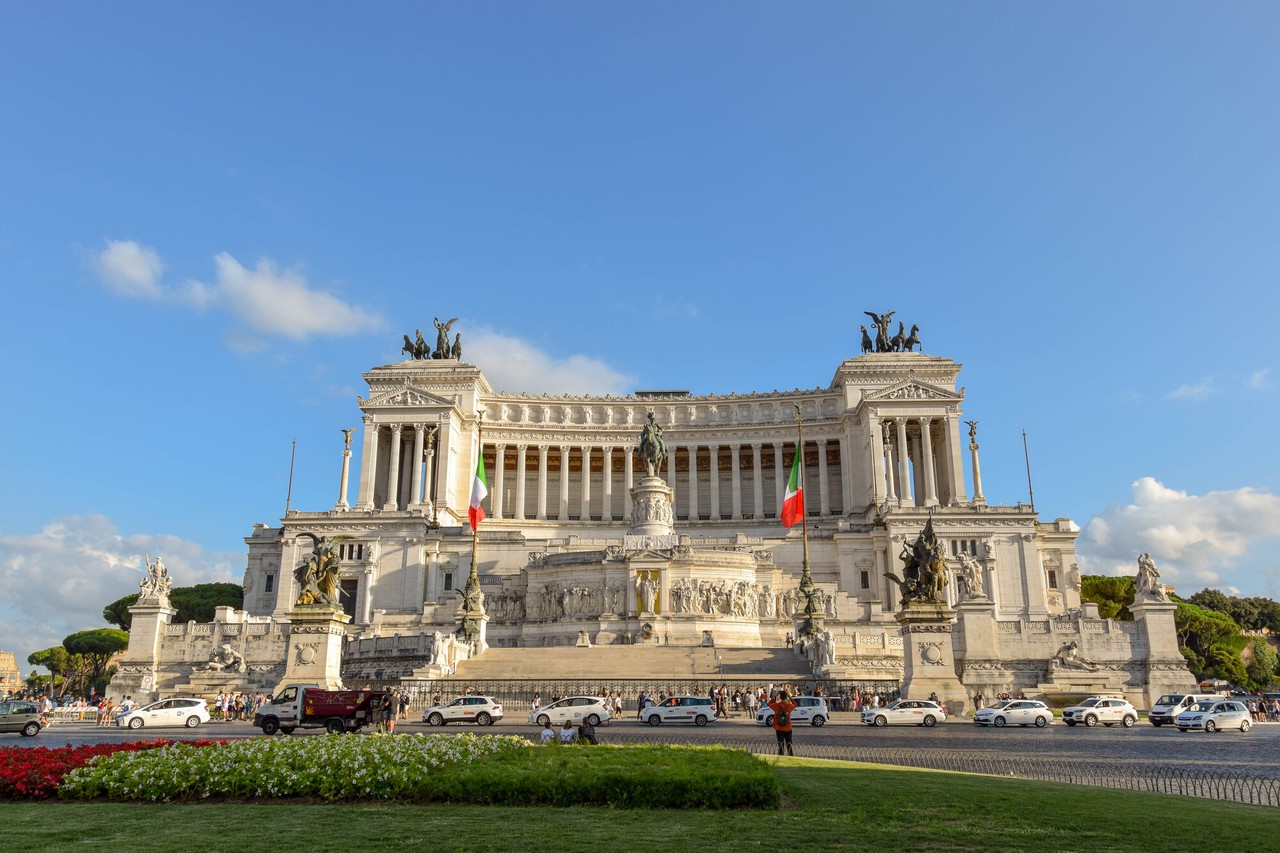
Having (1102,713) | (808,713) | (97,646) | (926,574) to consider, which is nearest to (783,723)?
(808,713)

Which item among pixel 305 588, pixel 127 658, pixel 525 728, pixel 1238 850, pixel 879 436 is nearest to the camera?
pixel 1238 850

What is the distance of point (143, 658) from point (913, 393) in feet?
Result: 219

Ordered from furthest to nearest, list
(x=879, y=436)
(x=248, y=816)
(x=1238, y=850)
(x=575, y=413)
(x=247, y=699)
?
1. (x=575, y=413)
2. (x=879, y=436)
3. (x=247, y=699)
4. (x=248, y=816)
5. (x=1238, y=850)

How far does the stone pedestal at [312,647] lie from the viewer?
3662 cm

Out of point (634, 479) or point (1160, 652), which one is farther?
point (634, 479)

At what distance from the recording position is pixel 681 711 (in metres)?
35.2

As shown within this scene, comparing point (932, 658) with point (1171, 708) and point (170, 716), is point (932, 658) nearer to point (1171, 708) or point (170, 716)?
point (1171, 708)

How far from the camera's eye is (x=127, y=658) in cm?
5562

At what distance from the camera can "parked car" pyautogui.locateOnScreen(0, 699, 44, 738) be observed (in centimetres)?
3475

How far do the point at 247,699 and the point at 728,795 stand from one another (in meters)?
38.6

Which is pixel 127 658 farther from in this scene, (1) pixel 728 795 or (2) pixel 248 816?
(1) pixel 728 795

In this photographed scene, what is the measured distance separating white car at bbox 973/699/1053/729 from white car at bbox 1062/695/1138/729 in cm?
226

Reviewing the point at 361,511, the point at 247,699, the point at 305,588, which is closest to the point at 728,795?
the point at 305,588

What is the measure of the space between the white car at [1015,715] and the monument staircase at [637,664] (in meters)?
10.1
